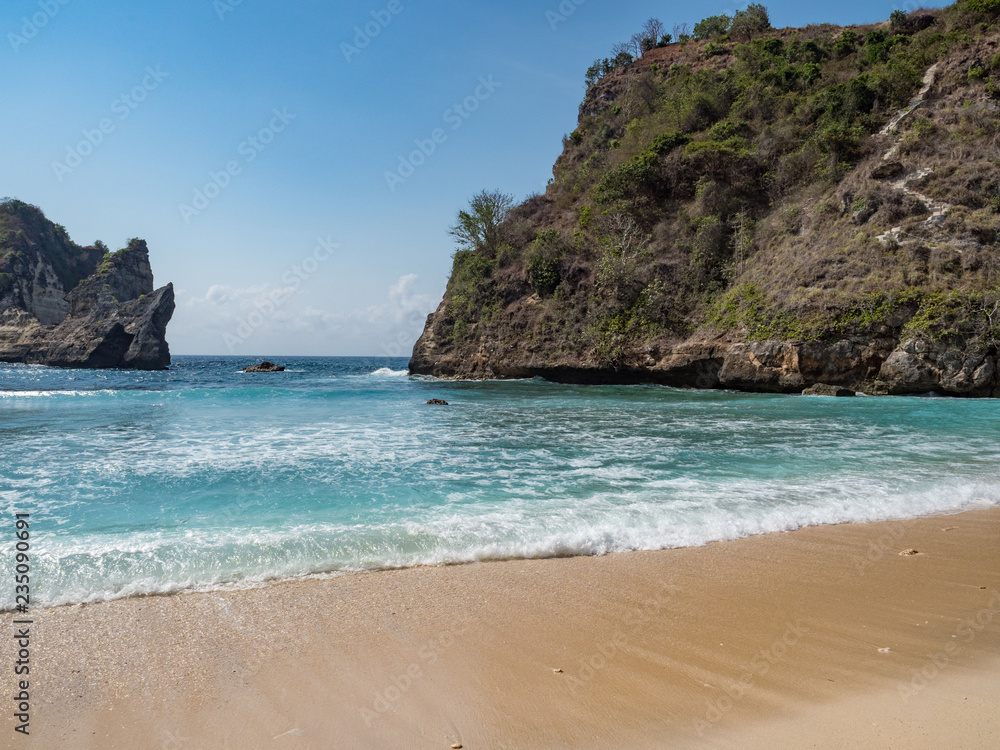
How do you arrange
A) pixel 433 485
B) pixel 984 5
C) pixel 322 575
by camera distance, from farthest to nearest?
pixel 984 5
pixel 433 485
pixel 322 575

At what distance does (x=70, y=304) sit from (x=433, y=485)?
78770 millimetres

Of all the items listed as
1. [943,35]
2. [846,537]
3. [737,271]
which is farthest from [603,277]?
[846,537]

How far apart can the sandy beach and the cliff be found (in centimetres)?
1879

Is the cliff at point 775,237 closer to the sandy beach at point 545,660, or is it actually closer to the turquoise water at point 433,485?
the turquoise water at point 433,485

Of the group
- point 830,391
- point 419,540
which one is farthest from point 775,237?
point 419,540

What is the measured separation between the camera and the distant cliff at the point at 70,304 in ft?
187

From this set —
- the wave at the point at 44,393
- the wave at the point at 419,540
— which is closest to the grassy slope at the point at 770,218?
the wave at the point at 419,540

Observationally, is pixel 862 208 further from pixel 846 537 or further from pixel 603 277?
pixel 846 537

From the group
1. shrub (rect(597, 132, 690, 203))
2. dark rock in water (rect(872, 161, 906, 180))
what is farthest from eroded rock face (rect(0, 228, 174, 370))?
dark rock in water (rect(872, 161, 906, 180))

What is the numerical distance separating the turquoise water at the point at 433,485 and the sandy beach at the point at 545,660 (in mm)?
624

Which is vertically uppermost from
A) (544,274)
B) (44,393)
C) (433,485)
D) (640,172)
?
(640,172)

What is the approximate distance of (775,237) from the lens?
26.6 metres

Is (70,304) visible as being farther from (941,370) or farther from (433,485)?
(941,370)

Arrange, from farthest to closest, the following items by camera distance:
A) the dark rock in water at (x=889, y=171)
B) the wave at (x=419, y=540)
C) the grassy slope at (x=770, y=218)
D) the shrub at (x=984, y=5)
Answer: the shrub at (x=984, y=5) < the dark rock in water at (x=889, y=171) < the grassy slope at (x=770, y=218) < the wave at (x=419, y=540)
